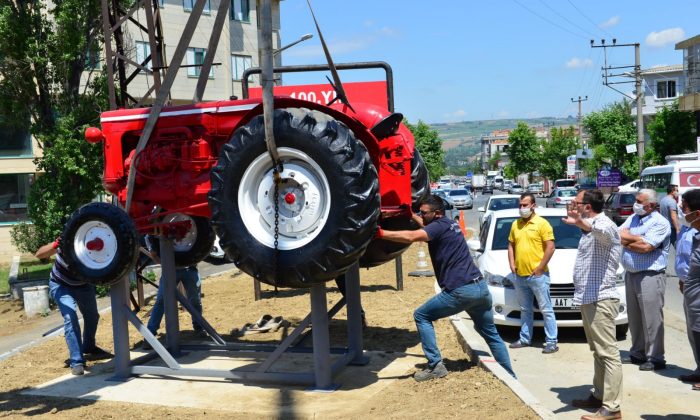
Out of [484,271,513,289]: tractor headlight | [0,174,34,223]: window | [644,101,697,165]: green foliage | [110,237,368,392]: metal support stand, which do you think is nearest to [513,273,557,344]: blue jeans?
[484,271,513,289]: tractor headlight

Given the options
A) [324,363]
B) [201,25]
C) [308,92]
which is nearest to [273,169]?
[324,363]

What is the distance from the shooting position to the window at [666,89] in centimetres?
7394

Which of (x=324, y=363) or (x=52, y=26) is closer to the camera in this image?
(x=324, y=363)

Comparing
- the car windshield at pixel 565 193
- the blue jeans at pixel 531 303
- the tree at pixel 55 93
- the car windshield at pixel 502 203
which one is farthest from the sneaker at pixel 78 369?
the car windshield at pixel 565 193

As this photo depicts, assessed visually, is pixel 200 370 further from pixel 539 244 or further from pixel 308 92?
pixel 308 92

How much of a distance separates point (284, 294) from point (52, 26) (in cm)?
797

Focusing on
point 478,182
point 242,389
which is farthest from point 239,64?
point 478,182

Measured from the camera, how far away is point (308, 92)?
12773 millimetres

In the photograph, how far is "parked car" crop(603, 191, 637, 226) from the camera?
29.0 metres

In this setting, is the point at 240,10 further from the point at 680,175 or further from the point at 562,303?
the point at 562,303

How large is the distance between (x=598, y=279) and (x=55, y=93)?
44.4 ft

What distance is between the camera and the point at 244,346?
363 inches

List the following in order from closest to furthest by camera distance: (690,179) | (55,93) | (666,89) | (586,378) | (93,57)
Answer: (586,378) → (55,93) → (93,57) → (690,179) → (666,89)

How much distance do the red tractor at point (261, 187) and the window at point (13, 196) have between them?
940 inches
